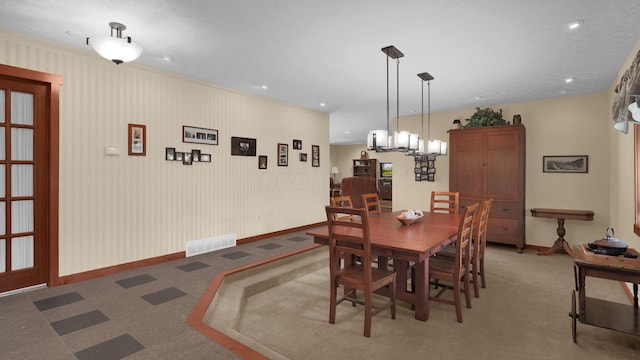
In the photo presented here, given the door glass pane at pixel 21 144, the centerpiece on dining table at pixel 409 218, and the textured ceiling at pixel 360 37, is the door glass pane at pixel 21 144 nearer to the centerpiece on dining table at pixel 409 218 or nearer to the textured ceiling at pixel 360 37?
the textured ceiling at pixel 360 37

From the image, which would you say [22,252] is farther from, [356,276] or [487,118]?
[487,118]

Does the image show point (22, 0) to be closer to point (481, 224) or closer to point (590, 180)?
point (481, 224)

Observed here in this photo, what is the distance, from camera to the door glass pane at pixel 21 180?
306 centimetres

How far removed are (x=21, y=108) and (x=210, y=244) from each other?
2.62 metres

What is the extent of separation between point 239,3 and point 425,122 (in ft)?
17.0

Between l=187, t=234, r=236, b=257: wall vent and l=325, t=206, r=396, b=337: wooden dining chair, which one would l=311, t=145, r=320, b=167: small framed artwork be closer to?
l=187, t=234, r=236, b=257: wall vent

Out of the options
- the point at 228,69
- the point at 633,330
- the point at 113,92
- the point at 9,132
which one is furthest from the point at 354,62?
the point at 9,132

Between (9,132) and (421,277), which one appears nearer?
(421,277)

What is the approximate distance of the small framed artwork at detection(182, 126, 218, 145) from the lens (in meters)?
4.34

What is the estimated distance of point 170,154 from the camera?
4.17m

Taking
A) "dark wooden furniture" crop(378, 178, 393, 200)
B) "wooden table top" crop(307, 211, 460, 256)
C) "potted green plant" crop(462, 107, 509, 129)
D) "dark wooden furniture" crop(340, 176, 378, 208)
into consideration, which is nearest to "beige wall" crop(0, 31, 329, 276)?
"wooden table top" crop(307, 211, 460, 256)

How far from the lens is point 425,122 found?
666 cm

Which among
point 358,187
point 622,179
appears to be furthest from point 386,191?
point 622,179

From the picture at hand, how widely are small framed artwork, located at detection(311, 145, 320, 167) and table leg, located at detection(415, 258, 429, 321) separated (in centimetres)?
403
